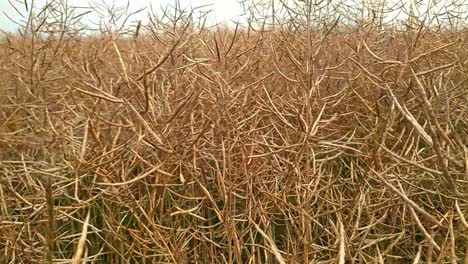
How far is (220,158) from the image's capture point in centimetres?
105

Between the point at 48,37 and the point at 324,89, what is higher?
the point at 48,37

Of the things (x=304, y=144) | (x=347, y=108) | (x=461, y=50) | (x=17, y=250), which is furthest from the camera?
(x=461, y=50)

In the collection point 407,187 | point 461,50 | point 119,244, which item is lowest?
point 119,244

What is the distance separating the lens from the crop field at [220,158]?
2.86ft

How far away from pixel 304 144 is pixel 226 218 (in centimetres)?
21

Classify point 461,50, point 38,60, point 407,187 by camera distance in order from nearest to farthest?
1. point 407,187
2. point 38,60
3. point 461,50

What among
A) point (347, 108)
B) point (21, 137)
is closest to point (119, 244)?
point (21, 137)

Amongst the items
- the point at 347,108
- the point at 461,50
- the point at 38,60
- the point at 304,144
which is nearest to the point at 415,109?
the point at 347,108

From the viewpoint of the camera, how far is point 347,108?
1328 mm

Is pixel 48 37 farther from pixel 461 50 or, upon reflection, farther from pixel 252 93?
pixel 461 50

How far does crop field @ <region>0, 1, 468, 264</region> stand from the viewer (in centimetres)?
87

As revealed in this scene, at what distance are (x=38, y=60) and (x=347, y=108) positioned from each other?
0.90m

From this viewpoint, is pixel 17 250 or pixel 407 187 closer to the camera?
pixel 17 250

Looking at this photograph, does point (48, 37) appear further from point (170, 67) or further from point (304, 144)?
point (304, 144)
